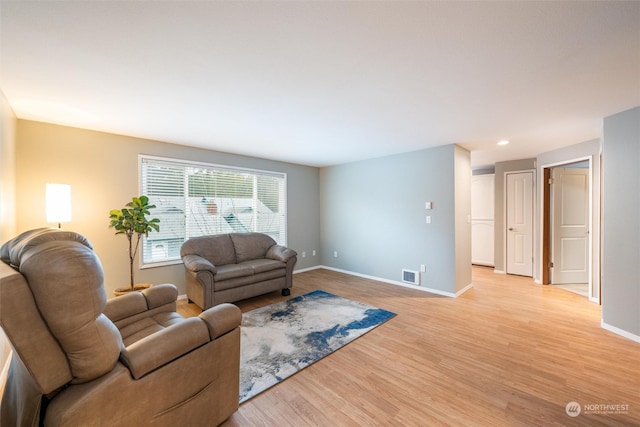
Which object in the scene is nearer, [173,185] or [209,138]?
[209,138]

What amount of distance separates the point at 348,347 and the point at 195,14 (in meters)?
2.80

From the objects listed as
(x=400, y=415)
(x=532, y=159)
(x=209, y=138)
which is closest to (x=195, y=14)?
(x=209, y=138)

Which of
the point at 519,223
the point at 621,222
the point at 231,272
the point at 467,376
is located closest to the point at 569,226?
the point at 519,223

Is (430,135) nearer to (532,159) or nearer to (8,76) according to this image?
(532,159)

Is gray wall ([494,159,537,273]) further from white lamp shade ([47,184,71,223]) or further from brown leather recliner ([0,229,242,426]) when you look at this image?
white lamp shade ([47,184,71,223])

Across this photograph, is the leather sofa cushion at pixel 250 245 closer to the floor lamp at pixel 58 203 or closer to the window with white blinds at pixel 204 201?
the window with white blinds at pixel 204 201

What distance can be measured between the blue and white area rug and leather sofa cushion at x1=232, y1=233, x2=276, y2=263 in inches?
39.6

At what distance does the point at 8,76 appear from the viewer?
183cm

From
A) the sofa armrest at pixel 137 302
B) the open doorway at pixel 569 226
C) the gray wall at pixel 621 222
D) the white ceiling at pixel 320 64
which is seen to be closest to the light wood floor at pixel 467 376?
the gray wall at pixel 621 222

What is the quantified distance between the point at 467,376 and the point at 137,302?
2736 millimetres

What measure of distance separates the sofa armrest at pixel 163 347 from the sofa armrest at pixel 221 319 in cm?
Answer: 3

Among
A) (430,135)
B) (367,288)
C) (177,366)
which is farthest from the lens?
(367,288)

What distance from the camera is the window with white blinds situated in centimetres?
357

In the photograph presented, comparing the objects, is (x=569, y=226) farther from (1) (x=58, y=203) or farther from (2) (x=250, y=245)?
(1) (x=58, y=203)
